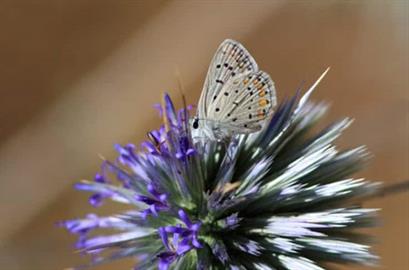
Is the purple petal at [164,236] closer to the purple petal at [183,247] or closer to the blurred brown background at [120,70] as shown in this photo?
the purple petal at [183,247]

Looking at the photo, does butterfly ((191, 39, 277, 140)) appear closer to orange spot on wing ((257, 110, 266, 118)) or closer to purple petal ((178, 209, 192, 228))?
orange spot on wing ((257, 110, 266, 118))

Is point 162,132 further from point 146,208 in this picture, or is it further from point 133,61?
point 133,61

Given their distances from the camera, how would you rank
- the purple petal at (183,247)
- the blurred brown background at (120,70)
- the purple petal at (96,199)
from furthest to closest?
the blurred brown background at (120,70) → the purple petal at (96,199) → the purple petal at (183,247)

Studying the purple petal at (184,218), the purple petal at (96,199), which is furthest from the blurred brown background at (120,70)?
the purple petal at (184,218)

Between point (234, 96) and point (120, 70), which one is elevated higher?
point (120, 70)

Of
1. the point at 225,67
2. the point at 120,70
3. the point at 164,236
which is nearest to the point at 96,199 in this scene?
the point at 164,236

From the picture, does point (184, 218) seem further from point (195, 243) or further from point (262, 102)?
point (262, 102)
